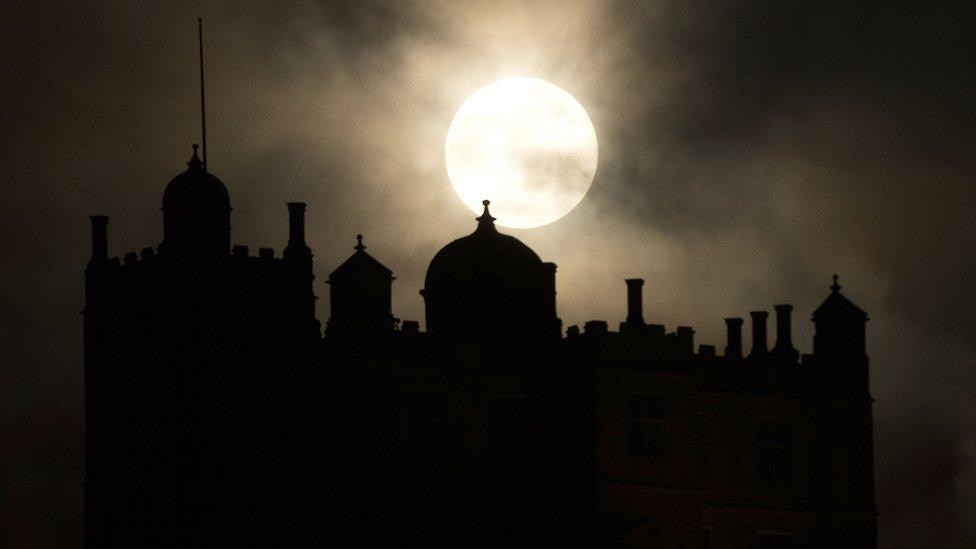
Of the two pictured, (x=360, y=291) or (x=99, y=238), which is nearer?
(x=360, y=291)

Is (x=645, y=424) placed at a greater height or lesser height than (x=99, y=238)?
lesser

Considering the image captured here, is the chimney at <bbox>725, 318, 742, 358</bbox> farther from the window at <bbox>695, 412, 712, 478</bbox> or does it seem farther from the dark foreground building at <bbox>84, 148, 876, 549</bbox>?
the window at <bbox>695, 412, 712, 478</bbox>

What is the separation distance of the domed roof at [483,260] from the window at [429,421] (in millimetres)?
5390

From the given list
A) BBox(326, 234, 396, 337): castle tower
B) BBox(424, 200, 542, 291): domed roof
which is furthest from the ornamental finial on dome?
BBox(326, 234, 396, 337): castle tower

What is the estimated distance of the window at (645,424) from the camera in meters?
77.4

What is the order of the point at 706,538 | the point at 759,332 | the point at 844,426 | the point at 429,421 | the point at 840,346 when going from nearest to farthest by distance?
the point at 429,421
the point at 706,538
the point at 844,426
the point at 840,346
the point at 759,332

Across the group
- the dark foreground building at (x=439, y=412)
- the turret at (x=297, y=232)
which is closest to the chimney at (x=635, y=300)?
the dark foreground building at (x=439, y=412)

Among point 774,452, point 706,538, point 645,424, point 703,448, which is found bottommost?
point 706,538

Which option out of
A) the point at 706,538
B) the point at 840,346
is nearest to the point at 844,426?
the point at 840,346

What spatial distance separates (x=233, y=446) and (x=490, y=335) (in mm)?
8514

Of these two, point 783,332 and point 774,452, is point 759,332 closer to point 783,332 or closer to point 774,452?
point 783,332

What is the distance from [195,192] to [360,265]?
227 inches

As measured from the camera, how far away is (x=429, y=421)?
256 feet

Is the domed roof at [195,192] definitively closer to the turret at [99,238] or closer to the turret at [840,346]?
the turret at [99,238]
